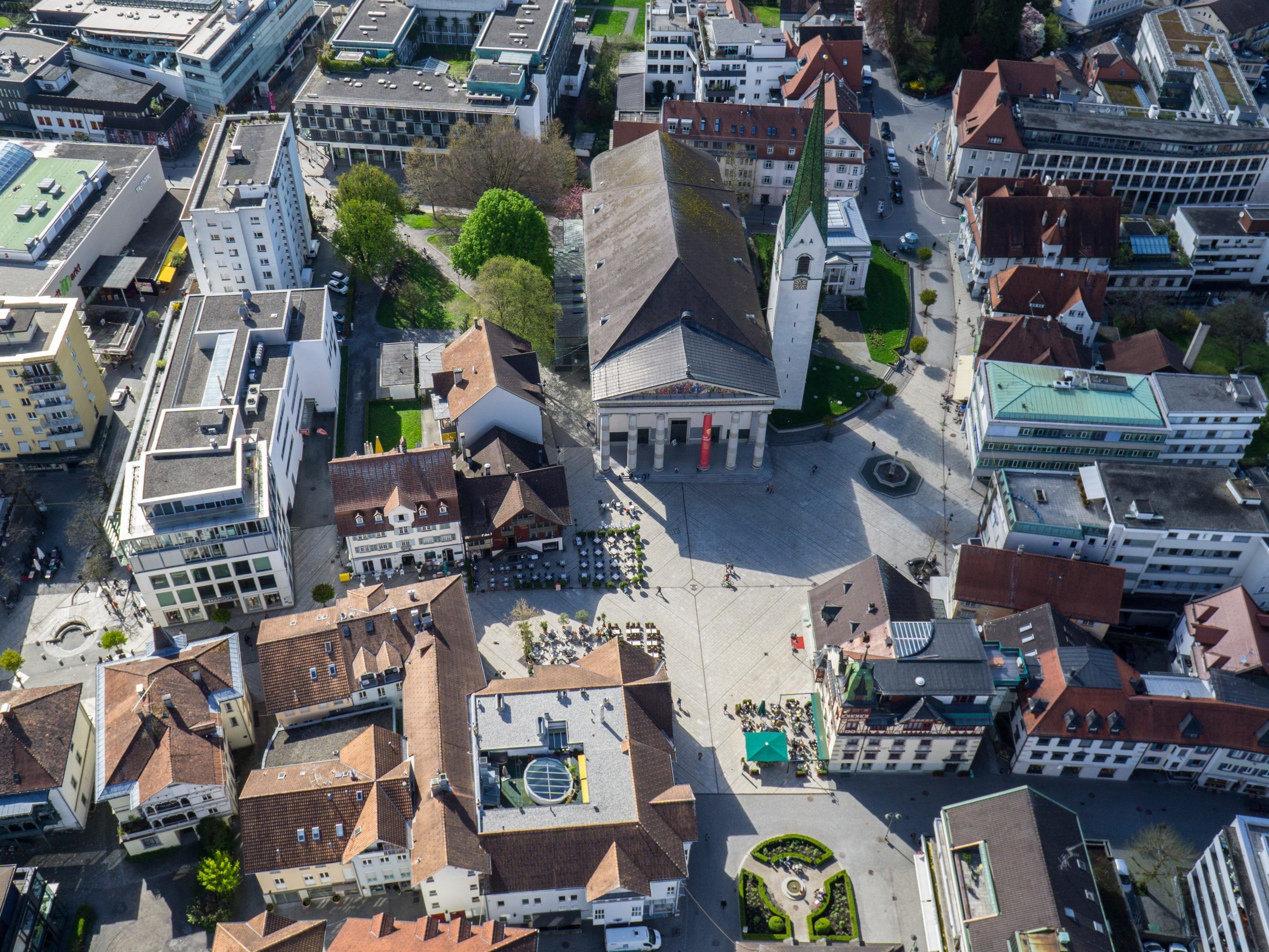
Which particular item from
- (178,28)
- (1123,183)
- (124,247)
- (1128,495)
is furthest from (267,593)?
(1123,183)

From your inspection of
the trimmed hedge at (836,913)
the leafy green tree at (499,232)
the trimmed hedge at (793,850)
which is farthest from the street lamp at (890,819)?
the leafy green tree at (499,232)

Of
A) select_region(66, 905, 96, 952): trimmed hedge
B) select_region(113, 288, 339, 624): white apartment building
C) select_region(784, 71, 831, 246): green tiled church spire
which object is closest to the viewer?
select_region(66, 905, 96, 952): trimmed hedge

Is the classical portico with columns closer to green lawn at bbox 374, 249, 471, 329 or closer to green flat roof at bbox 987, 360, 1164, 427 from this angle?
green lawn at bbox 374, 249, 471, 329

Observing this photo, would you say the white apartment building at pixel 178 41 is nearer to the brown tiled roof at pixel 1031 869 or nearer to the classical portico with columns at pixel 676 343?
the classical portico with columns at pixel 676 343

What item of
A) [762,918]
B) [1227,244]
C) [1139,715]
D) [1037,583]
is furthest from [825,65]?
[762,918]

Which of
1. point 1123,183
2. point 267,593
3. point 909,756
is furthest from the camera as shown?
point 1123,183

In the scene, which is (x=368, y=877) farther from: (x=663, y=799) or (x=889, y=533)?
(x=889, y=533)

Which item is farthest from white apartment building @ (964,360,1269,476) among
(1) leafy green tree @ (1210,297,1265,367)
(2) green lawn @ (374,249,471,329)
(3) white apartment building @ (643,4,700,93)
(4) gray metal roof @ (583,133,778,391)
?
(3) white apartment building @ (643,4,700,93)
